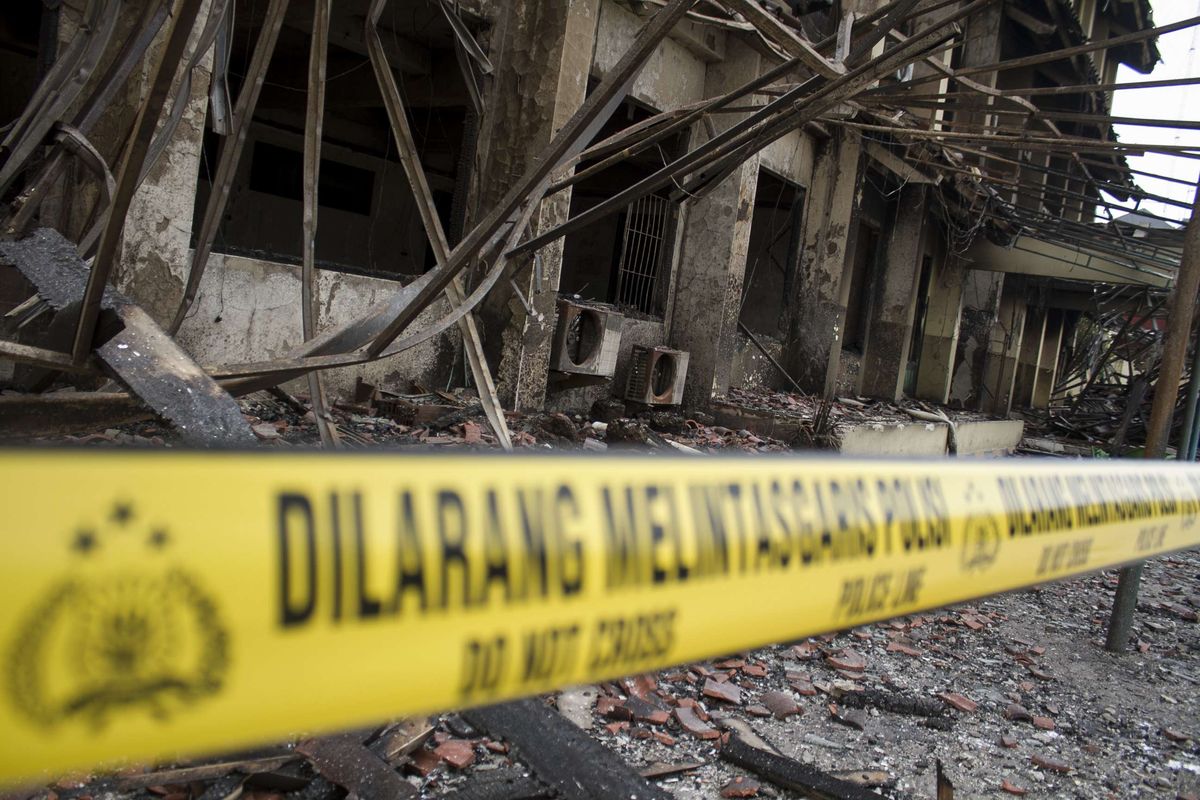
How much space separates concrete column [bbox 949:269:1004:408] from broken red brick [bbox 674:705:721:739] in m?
15.6

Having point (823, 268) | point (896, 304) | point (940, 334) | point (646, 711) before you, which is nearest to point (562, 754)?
point (646, 711)

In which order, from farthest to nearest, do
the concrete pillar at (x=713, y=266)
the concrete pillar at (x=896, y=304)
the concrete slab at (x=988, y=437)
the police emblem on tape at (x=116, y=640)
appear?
the concrete pillar at (x=896, y=304)
the concrete slab at (x=988, y=437)
the concrete pillar at (x=713, y=266)
the police emblem on tape at (x=116, y=640)

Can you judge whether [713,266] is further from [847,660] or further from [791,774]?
[791,774]

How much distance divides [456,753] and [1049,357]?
1073 inches

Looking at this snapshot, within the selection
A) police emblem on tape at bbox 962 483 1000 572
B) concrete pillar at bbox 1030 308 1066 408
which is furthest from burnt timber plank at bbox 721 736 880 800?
concrete pillar at bbox 1030 308 1066 408

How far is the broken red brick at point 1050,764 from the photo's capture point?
327 centimetres

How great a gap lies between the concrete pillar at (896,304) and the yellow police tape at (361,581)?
13.4m

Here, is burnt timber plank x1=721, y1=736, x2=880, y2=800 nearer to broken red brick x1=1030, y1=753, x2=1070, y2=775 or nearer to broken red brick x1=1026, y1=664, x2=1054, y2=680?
broken red brick x1=1030, y1=753, x2=1070, y2=775

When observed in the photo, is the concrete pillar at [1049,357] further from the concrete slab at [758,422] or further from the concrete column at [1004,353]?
the concrete slab at [758,422]

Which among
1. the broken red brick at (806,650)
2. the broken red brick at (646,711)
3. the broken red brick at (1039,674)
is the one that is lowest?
the broken red brick at (1039,674)

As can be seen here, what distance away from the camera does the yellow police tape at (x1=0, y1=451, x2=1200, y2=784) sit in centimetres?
67

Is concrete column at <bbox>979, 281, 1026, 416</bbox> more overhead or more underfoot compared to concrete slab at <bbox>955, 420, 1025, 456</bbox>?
more overhead

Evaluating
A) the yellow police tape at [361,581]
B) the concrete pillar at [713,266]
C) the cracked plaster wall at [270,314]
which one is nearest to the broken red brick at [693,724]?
the yellow police tape at [361,581]

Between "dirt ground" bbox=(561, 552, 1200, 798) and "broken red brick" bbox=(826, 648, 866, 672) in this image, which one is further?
"broken red brick" bbox=(826, 648, 866, 672)
